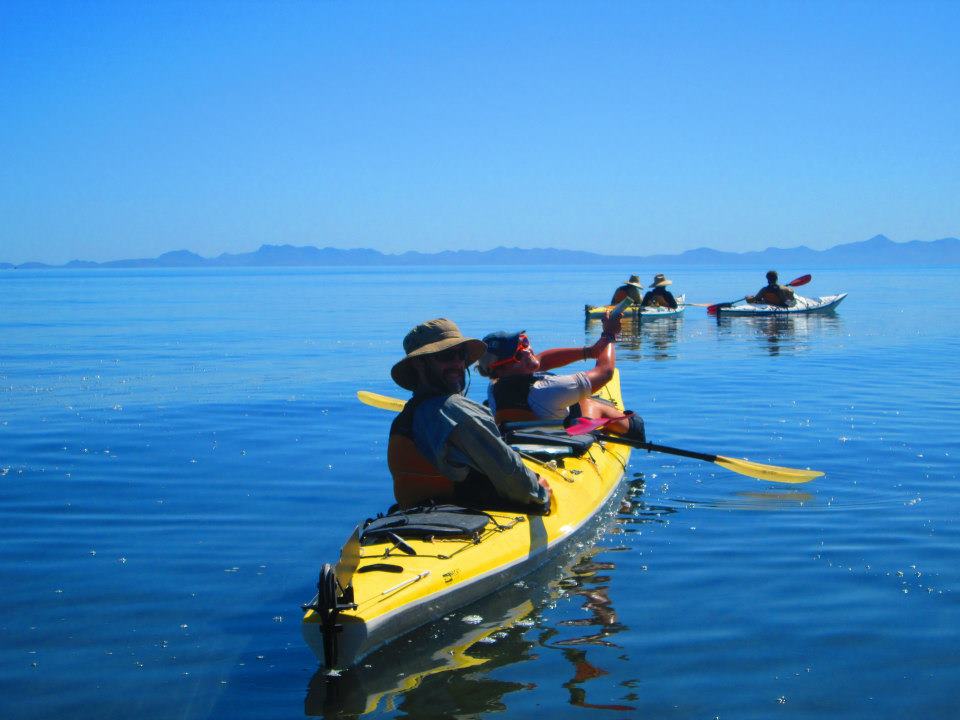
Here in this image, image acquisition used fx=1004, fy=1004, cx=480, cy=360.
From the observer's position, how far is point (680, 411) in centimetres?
1409

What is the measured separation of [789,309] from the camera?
3250 centimetres

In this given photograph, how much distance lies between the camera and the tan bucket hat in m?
6.03

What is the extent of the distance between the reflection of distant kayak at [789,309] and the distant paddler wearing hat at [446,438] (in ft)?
85.8

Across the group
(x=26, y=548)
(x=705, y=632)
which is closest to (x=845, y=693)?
(x=705, y=632)

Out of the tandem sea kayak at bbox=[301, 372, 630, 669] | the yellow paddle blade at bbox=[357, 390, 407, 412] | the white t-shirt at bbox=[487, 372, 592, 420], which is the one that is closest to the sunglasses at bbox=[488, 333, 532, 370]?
the white t-shirt at bbox=[487, 372, 592, 420]

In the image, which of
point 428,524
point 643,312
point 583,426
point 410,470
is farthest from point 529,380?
point 643,312

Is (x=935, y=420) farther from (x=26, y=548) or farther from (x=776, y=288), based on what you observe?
(x=776, y=288)

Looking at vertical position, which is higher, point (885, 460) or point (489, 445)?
point (489, 445)

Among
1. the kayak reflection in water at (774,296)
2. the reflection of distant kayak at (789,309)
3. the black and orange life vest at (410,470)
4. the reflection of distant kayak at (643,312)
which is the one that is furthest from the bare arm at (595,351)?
the kayak reflection in water at (774,296)

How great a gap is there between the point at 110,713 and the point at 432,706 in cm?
151

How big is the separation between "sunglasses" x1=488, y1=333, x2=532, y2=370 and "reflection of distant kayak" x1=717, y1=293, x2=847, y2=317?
23.4 meters

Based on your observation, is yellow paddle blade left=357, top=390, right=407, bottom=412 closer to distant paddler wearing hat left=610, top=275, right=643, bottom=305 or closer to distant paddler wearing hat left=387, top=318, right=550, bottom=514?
distant paddler wearing hat left=387, top=318, right=550, bottom=514

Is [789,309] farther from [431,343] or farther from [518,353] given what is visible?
[431,343]

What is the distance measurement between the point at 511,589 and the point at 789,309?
2820cm
